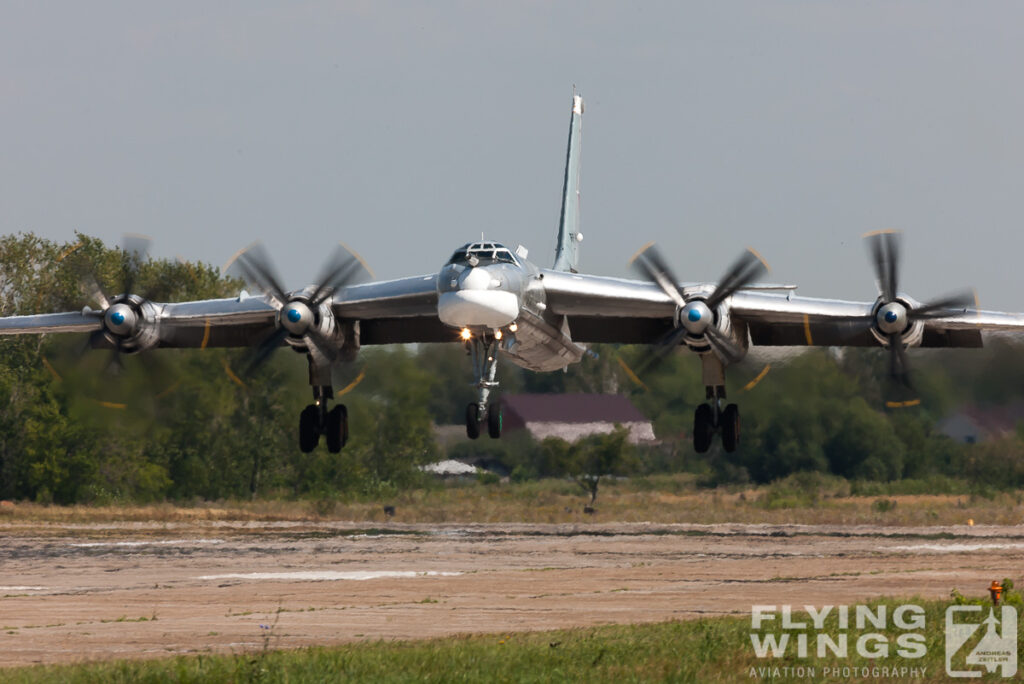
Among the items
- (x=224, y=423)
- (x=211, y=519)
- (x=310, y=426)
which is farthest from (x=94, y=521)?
(x=310, y=426)

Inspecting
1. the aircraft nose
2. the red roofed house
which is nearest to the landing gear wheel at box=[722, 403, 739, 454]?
the aircraft nose

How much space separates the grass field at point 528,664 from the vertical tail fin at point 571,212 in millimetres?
19138

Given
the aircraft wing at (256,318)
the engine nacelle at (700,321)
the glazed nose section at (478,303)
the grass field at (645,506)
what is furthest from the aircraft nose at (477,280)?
the grass field at (645,506)

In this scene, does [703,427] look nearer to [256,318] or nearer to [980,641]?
[256,318]

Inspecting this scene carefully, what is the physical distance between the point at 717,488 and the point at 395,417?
10452 millimetres

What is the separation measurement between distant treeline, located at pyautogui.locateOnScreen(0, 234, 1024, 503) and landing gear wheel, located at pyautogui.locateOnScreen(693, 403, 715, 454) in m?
1.20

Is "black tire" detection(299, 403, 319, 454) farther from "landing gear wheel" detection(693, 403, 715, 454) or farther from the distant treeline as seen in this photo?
"landing gear wheel" detection(693, 403, 715, 454)

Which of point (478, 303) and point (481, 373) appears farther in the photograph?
point (481, 373)

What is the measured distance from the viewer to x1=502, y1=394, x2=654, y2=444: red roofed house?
40.6 meters

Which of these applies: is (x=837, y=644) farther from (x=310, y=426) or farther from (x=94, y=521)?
(x=94, y=521)

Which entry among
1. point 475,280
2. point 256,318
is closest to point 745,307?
point 475,280

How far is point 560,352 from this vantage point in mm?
27125

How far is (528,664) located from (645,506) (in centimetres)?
2962

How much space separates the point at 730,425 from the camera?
91.8 feet
